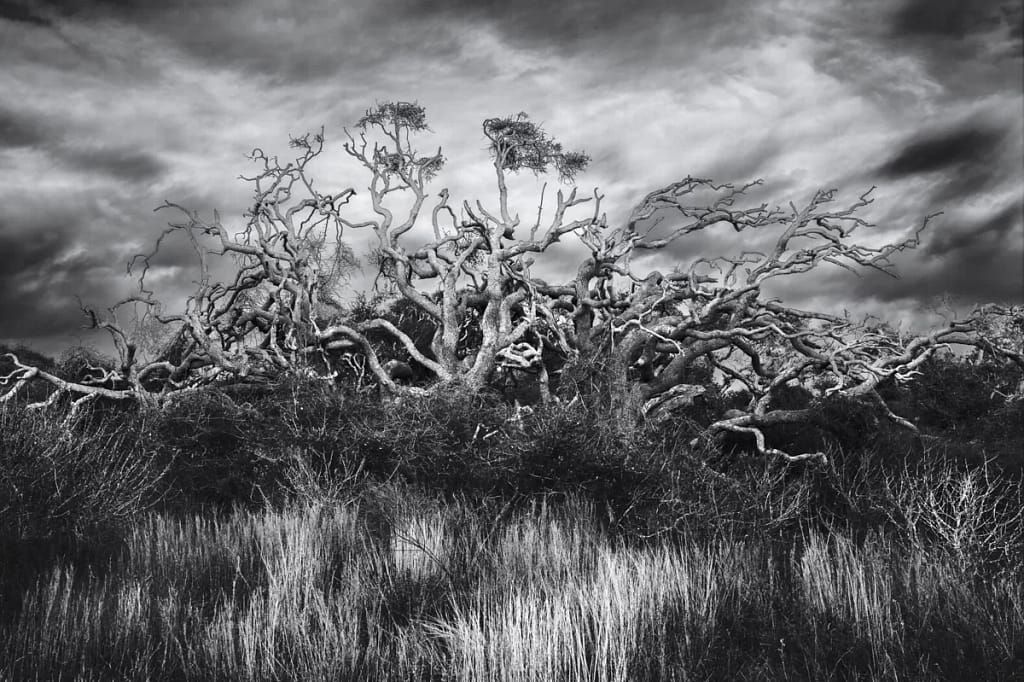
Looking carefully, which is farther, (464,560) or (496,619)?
(464,560)

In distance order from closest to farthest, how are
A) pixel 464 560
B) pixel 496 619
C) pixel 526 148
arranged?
pixel 496 619
pixel 464 560
pixel 526 148

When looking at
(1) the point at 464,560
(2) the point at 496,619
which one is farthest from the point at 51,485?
(2) the point at 496,619

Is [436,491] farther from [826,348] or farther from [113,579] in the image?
[826,348]

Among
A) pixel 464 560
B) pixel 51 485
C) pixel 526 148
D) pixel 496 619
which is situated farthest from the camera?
pixel 526 148

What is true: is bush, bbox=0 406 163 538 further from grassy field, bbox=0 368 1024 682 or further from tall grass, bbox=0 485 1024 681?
tall grass, bbox=0 485 1024 681

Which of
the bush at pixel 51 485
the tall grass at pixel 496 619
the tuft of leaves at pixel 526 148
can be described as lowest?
the tall grass at pixel 496 619

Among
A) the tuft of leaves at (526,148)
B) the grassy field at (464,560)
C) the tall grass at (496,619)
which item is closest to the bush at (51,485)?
the grassy field at (464,560)

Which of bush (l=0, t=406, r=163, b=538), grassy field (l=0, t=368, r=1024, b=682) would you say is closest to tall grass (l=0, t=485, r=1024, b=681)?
grassy field (l=0, t=368, r=1024, b=682)

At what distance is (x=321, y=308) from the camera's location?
59.8 ft

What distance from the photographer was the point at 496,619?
233 inches

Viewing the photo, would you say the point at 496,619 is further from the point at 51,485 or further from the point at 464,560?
the point at 51,485

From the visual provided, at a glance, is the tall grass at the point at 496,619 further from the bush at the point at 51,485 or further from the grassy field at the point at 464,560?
the bush at the point at 51,485

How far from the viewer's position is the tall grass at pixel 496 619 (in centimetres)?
521

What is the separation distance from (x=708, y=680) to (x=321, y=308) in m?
14.4
